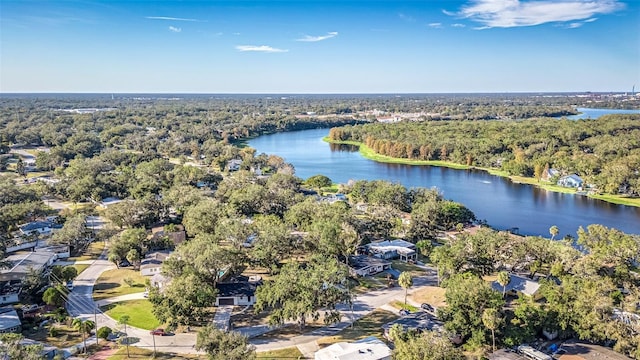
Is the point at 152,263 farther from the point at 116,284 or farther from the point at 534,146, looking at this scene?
the point at 534,146

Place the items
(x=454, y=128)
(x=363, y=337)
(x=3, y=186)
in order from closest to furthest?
(x=363, y=337), (x=3, y=186), (x=454, y=128)

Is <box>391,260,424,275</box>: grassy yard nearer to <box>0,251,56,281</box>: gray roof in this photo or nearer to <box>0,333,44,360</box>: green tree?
<box>0,333,44,360</box>: green tree

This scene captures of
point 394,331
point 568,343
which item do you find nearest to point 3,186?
point 394,331

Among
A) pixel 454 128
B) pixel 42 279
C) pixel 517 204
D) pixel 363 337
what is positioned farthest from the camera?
pixel 454 128

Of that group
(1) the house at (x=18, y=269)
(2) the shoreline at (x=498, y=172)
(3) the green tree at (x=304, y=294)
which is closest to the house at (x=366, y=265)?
(3) the green tree at (x=304, y=294)

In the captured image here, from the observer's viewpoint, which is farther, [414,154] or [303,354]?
[414,154]

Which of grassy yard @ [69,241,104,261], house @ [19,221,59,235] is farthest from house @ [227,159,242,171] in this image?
grassy yard @ [69,241,104,261]

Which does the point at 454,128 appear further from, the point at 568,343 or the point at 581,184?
the point at 568,343
